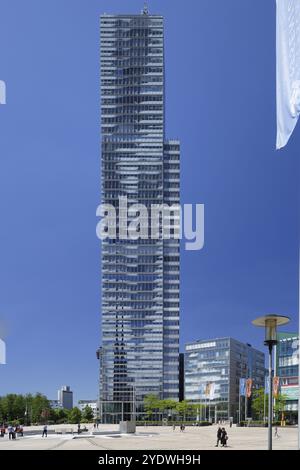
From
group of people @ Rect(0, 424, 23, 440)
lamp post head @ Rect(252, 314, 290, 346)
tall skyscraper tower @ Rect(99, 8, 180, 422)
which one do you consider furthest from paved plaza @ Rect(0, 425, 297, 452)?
tall skyscraper tower @ Rect(99, 8, 180, 422)

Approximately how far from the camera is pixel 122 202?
125 meters

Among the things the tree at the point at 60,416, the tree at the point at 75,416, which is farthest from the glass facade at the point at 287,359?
the tree at the point at 60,416

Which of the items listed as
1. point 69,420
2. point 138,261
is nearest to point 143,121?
point 138,261

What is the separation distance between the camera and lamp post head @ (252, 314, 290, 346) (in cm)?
1035

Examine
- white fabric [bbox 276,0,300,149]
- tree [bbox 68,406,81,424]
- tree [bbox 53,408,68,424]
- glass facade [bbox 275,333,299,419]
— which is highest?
white fabric [bbox 276,0,300,149]

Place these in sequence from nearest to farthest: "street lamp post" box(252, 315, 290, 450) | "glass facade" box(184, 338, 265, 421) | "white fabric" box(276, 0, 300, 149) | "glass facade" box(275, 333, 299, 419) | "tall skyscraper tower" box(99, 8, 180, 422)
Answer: "white fabric" box(276, 0, 300, 149) → "street lamp post" box(252, 315, 290, 450) → "glass facade" box(275, 333, 299, 419) → "glass facade" box(184, 338, 265, 421) → "tall skyscraper tower" box(99, 8, 180, 422)

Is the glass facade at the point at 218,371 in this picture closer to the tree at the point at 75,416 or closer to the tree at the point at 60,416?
the tree at the point at 60,416

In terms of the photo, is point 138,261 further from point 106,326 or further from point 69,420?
point 69,420

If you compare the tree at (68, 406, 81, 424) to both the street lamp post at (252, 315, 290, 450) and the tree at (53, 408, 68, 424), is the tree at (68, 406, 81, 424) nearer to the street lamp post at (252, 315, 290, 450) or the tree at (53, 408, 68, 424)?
the tree at (53, 408, 68, 424)

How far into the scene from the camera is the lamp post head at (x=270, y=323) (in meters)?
10.4

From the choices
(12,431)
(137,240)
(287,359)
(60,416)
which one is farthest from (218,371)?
(12,431)

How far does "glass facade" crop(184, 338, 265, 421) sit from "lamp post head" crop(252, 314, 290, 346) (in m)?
105

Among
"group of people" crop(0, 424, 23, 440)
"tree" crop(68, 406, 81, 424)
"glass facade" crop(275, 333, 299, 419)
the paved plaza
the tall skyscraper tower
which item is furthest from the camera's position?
the tall skyscraper tower
